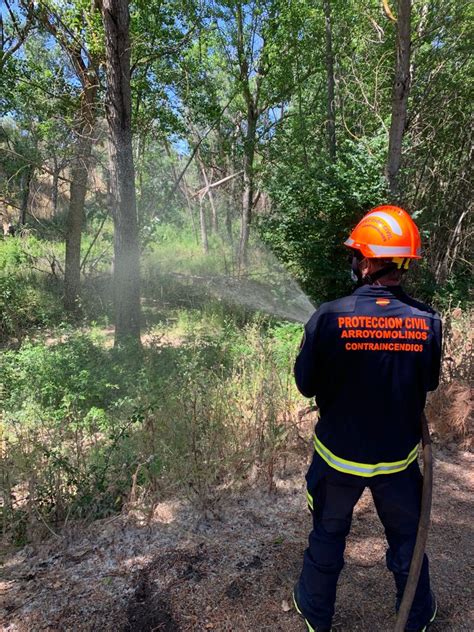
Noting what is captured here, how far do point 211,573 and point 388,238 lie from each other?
2.12 meters

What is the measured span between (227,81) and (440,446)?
14400mm

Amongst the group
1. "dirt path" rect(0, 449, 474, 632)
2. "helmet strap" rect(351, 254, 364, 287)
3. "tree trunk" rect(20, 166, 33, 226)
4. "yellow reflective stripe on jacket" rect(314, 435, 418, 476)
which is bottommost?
"dirt path" rect(0, 449, 474, 632)

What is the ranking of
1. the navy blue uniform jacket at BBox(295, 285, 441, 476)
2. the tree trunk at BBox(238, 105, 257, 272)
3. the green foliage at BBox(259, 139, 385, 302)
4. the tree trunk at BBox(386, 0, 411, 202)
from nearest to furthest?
the navy blue uniform jacket at BBox(295, 285, 441, 476) < the tree trunk at BBox(386, 0, 411, 202) < the green foliage at BBox(259, 139, 385, 302) < the tree trunk at BBox(238, 105, 257, 272)

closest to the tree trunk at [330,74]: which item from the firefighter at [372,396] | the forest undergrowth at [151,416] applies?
the forest undergrowth at [151,416]

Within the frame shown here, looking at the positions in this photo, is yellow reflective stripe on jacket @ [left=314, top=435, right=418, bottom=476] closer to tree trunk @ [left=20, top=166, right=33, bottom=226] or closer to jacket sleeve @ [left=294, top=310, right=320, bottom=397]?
jacket sleeve @ [left=294, top=310, right=320, bottom=397]

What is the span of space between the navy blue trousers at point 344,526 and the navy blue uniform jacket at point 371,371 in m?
0.08

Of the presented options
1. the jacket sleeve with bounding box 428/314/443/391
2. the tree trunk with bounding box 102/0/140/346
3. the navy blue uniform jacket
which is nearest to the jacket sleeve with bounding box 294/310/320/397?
the navy blue uniform jacket

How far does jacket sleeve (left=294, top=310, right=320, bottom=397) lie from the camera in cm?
175

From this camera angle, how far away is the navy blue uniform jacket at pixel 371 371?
1.68 metres

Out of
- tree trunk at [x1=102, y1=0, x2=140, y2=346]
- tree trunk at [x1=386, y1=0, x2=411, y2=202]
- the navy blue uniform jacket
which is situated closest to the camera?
the navy blue uniform jacket

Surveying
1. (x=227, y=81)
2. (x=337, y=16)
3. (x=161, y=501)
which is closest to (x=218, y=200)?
(x=227, y=81)

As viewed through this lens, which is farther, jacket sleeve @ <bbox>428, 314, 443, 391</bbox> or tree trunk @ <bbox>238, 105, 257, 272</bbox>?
tree trunk @ <bbox>238, 105, 257, 272</bbox>

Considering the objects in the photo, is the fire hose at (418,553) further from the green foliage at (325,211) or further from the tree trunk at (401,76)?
the green foliage at (325,211)

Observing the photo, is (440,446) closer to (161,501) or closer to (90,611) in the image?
(161,501)
